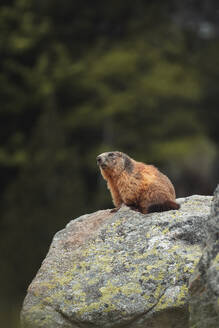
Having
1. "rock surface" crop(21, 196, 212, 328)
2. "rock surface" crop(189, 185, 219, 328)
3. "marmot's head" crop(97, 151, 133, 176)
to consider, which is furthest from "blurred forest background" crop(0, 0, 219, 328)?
"rock surface" crop(189, 185, 219, 328)

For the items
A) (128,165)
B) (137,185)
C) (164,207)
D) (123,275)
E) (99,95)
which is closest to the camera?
(123,275)

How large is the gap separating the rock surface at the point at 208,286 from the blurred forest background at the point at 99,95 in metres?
20.8

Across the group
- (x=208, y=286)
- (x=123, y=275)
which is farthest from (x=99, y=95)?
(x=208, y=286)

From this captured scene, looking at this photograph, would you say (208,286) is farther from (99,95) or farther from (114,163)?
(99,95)

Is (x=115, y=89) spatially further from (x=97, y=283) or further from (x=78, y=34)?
(x=97, y=283)

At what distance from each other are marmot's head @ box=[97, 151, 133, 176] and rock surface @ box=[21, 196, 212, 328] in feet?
4.63

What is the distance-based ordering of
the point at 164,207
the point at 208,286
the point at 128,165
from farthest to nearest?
the point at 128,165 < the point at 164,207 < the point at 208,286

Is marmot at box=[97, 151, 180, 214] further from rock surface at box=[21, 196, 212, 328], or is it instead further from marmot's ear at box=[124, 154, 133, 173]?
rock surface at box=[21, 196, 212, 328]

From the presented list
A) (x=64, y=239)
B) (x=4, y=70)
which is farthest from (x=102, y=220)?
(x=4, y=70)

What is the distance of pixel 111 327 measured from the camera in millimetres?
8398

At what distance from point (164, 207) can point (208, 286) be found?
3.05 meters

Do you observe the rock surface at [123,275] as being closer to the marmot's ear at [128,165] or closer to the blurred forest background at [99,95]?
the marmot's ear at [128,165]

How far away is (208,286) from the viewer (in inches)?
268

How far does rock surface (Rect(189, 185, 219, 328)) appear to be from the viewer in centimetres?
676
